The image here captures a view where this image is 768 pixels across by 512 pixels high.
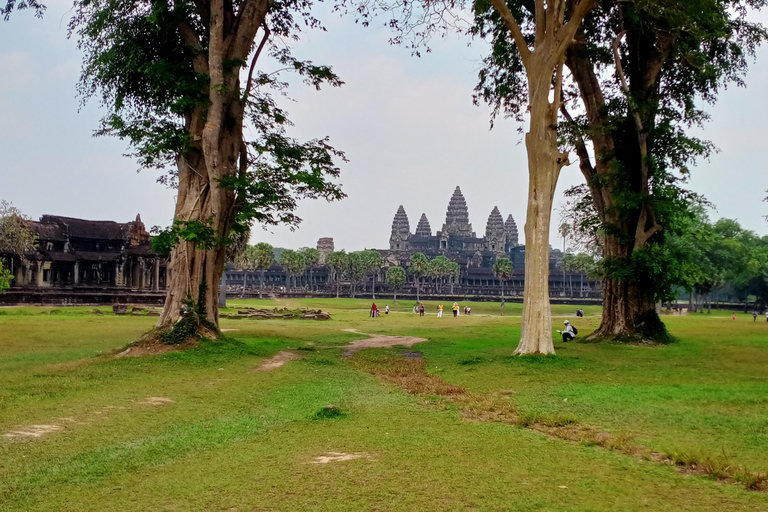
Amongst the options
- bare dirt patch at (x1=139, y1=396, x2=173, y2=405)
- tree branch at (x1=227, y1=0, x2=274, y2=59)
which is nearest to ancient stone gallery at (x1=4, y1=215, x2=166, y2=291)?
tree branch at (x1=227, y1=0, x2=274, y2=59)

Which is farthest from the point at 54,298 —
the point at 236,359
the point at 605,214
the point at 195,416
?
the point at 195,416

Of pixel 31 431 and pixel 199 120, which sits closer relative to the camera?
pixel 31 431

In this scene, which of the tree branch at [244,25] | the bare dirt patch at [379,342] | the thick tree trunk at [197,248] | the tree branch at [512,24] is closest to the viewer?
the tree branch at [512,24]

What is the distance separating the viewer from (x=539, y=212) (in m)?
15.3

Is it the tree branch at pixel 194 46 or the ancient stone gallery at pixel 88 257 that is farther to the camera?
the ancient stone gallery at pixel 88 257

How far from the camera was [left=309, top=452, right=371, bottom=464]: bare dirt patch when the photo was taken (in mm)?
6164

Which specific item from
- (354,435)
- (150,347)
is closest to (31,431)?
(354,435)

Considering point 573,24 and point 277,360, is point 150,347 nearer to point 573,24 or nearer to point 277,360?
point 277,360

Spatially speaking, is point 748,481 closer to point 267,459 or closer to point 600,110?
point 267,459

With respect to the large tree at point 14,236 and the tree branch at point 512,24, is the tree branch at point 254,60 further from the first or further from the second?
the large tree at point 14,236

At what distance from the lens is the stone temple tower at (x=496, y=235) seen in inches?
4966

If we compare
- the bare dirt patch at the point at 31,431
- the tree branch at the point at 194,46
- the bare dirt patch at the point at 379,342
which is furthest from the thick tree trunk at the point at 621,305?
the bare dirt patch at the point at 31,431

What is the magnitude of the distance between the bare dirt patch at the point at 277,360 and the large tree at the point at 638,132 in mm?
10382

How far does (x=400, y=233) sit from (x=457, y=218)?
41.4 feet
